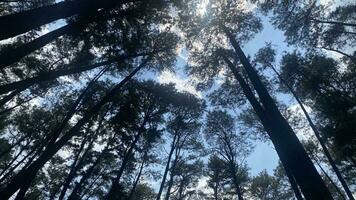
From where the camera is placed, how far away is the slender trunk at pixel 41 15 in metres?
4.77

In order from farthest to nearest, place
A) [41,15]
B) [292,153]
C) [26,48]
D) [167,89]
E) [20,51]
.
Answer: [167,89]
[292,153]
[26,48]
[20,51]
[41,15]

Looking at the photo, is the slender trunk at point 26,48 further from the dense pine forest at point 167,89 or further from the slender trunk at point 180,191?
the slender trunk at point 180,191


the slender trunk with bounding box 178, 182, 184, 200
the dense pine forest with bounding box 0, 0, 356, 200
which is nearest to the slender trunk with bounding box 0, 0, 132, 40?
the dense pine forest with bounding box 0, 0, 356, 200

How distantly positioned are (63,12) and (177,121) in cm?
2038

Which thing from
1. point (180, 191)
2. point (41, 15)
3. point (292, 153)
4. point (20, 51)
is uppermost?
point (180, 191)

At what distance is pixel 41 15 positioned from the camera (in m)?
5.16

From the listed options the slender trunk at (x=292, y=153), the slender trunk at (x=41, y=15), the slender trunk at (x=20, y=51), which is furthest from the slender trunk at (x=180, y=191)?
the slender trunk at (x=41, y=15)

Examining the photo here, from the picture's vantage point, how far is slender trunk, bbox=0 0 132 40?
4768mm

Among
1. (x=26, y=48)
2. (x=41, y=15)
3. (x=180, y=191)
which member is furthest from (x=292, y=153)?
(x=180, y=191)

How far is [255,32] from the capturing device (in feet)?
55.9

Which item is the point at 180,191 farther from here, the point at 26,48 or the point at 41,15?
the point at 41,15

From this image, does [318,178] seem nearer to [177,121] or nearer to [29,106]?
[177,121]

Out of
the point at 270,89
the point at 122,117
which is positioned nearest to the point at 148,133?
the point at 122,117

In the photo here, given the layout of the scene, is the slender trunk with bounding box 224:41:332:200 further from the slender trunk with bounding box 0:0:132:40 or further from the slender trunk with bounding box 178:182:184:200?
the slender trunk with bounding box 178:182:184:200
